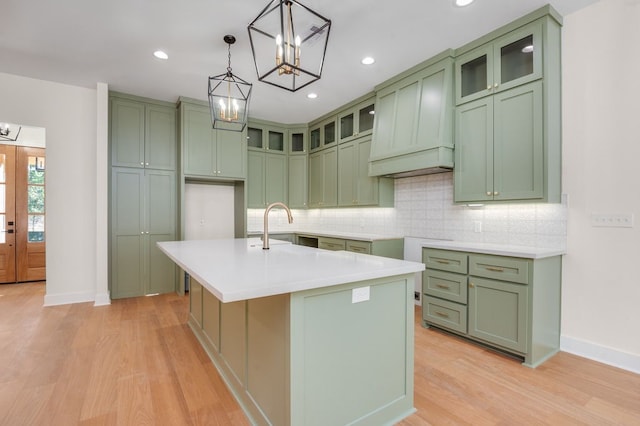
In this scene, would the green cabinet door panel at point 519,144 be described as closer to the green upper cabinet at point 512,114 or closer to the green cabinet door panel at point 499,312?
the green upper cabinet at point 512,114

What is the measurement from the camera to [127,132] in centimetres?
430

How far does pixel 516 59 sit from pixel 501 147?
0.77 meters

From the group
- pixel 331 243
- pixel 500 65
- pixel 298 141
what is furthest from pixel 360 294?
pixel 298 141

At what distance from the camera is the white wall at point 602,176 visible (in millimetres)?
2326

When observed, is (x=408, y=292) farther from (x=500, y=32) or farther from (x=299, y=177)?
(x=299, y=177)

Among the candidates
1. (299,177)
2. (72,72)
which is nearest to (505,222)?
(299,177)

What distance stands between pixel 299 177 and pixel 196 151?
1849 mm

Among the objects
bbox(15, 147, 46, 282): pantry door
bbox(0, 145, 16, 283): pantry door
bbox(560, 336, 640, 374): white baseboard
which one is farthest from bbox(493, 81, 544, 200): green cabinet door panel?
bbox(0, 145, 16, 283): pantry door

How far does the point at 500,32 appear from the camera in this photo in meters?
2.73

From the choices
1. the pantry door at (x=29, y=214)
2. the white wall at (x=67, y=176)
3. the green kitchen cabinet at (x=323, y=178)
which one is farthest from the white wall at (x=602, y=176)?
the pantry door at (x=29, y=214)

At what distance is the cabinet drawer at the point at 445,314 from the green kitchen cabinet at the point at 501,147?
40.6 inches

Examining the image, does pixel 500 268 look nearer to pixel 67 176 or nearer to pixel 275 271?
pixel 275 271

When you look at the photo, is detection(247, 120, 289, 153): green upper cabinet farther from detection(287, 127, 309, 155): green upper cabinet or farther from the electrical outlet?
the electrical outlet

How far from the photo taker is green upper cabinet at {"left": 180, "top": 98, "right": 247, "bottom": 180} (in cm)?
445
